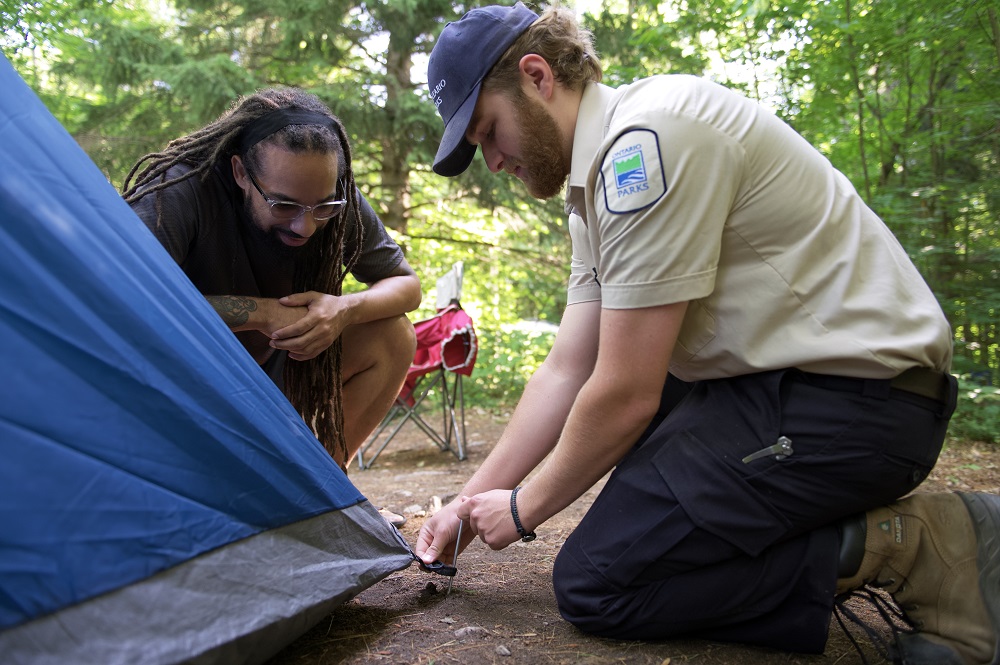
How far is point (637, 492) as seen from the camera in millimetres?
1656

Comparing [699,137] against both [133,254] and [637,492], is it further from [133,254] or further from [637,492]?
[133,254]

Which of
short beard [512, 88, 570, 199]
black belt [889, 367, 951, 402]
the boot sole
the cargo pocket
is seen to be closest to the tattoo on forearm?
short beard [512, 88, 570, 199]

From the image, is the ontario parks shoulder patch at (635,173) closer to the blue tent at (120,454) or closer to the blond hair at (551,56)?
the blond hair at (551,56)

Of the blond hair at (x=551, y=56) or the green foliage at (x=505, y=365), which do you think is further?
the green foliage at (x=505, y=365)

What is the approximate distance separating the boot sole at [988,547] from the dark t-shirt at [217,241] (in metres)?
1.95

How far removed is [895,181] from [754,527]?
230 inches

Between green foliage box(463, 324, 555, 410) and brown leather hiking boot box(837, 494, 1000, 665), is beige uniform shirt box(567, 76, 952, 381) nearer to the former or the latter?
brown leather hiking boot box(837, 494, 1000, 665)

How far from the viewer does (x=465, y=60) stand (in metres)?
1.75

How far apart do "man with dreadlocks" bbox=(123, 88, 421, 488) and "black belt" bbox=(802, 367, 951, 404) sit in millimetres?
1444

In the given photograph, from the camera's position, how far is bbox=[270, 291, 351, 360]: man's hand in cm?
223

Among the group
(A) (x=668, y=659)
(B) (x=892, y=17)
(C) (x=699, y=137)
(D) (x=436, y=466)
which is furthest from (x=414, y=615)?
(B) (x=892, y=17)

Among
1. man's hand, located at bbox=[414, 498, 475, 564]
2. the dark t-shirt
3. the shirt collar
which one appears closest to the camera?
the shirt collar

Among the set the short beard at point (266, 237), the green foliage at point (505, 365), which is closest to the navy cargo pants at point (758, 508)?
the short beard at point (266, 237)

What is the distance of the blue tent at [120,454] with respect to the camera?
3.57 ft
